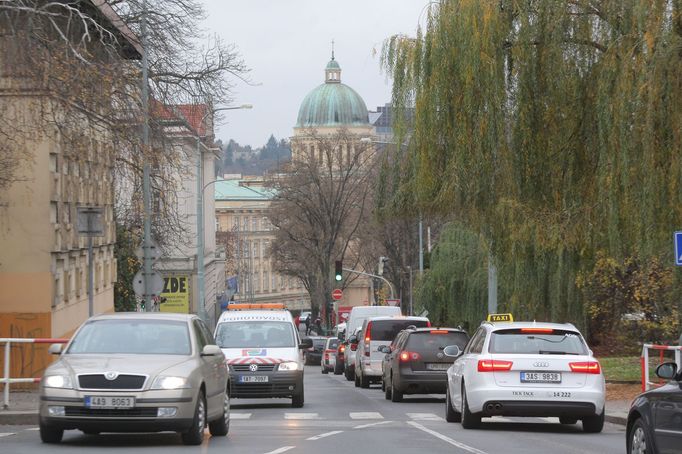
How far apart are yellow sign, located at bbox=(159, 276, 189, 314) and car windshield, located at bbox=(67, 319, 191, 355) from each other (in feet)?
217

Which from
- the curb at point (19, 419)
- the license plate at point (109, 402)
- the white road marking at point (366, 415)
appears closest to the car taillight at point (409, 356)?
the white road marking at point (366, 415)

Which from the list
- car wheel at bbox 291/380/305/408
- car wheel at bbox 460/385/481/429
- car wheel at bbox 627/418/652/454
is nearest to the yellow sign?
car wheel at bbox 291/380/305/408

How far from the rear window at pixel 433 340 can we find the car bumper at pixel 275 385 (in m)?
3.10

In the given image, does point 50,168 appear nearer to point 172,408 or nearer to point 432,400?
point 432,400

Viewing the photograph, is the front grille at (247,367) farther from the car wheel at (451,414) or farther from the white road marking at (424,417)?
the car wheel at (451,414)

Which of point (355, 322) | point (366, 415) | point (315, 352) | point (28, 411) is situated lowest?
point (315, 352)

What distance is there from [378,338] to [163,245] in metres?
11.3

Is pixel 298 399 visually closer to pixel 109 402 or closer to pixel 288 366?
pixel 288 366

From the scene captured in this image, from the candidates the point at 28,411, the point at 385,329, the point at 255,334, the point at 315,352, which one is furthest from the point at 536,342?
the point at 315,352

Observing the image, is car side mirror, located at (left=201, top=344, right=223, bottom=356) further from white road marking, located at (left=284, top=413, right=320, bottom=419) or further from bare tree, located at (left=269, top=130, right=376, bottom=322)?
bare tree, located at (left=269, top=130, right=376, bottom=322)

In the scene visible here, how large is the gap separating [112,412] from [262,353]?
10.6m

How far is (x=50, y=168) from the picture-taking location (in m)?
32.0

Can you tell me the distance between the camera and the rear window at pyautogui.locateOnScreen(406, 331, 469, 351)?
88.5ft

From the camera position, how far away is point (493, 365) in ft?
58.6
